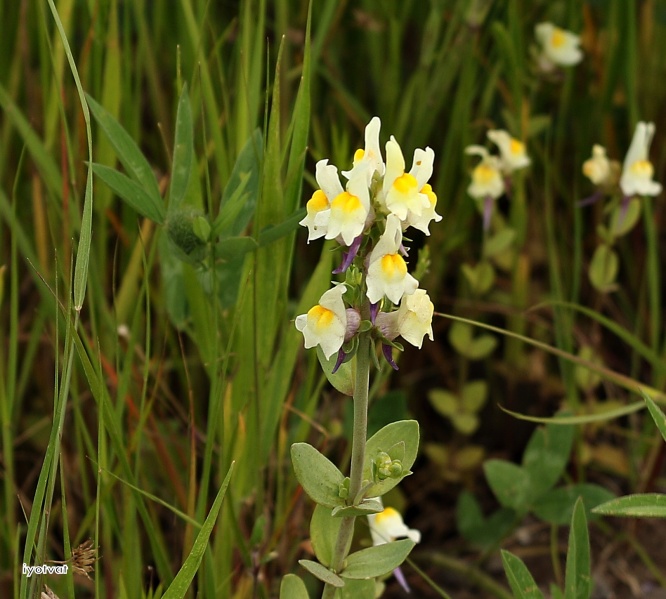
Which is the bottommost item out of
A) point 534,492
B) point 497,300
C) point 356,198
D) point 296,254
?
point 534,492

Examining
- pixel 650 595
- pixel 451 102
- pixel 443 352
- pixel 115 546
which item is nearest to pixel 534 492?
pixel 650 595

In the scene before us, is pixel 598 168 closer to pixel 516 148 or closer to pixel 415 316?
pixel 516 148

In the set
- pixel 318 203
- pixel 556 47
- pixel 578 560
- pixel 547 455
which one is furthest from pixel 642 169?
pixel 318 203

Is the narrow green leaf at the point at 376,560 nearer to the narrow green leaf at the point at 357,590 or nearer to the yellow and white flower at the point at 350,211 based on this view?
the narrow green leaf at the point at 357,590

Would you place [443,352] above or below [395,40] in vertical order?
below

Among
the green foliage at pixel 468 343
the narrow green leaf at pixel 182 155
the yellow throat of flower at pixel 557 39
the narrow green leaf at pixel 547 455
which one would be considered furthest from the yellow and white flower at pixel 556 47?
the narrow green leaf at pixel 182 155

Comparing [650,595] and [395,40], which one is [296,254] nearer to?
[395,40]
